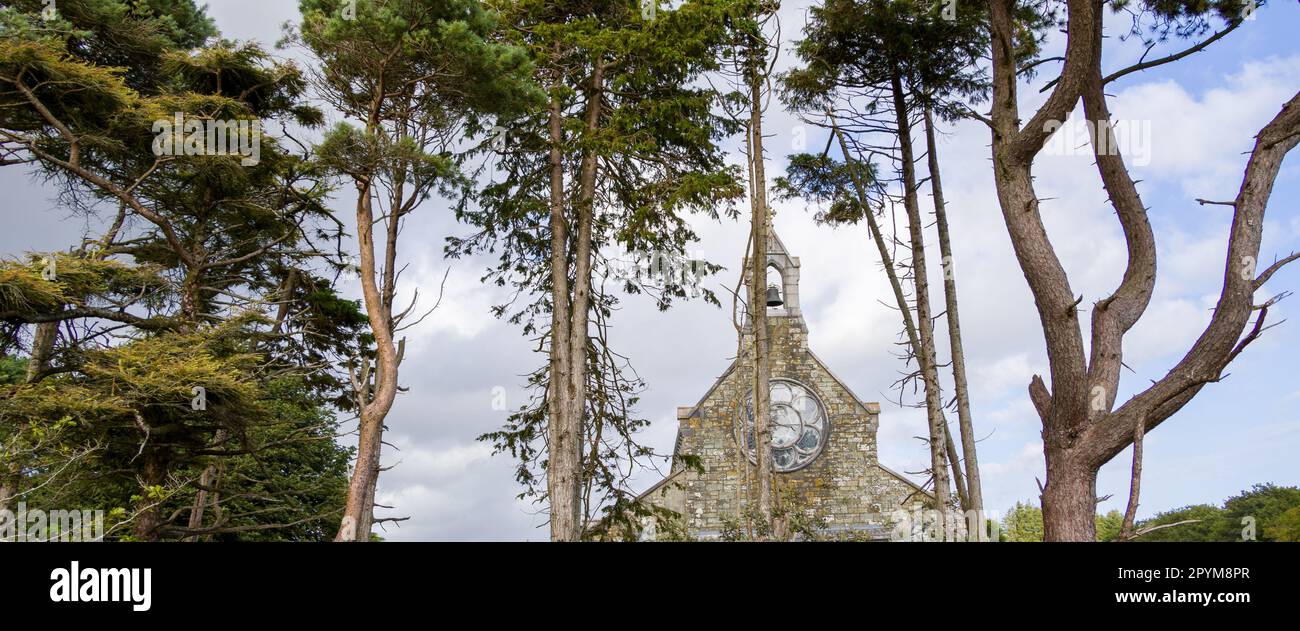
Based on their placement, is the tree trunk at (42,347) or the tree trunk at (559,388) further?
the tree trunk at (42,347)

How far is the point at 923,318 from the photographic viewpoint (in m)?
11.4

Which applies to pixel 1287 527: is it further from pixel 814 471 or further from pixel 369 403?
pixel 369 403

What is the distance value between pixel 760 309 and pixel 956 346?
264 cm

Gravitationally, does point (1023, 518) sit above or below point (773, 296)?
below

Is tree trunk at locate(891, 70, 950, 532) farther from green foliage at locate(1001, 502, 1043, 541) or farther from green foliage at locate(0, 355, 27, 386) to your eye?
green foliage at locate(1001, 502, 1043, 541)

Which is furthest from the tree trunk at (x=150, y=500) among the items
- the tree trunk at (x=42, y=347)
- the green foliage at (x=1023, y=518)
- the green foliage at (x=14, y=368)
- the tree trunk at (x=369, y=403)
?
the green foliage at (x=1023, y=518)

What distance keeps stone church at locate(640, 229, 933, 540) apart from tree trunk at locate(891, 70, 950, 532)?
233 inches

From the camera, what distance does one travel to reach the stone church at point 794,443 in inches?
722

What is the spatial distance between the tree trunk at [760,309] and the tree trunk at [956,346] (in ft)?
7.90

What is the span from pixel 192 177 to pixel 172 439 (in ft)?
15.4

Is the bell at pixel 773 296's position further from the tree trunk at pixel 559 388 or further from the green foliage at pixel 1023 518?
the green foliage at pixel 1023 518

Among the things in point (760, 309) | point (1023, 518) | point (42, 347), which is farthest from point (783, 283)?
point (1023, 518)
